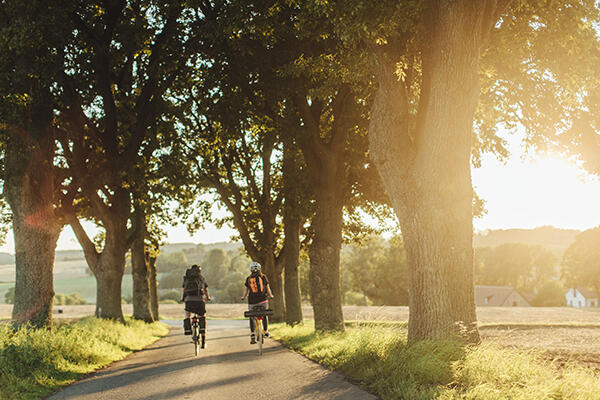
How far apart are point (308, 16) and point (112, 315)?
1298 centimetres

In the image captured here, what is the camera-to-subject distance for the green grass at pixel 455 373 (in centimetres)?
596

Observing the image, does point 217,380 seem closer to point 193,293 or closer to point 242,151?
point 193,293

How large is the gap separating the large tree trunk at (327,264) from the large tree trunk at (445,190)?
614 centimetres

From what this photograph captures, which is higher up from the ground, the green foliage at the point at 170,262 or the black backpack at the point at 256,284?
the green foliage at the point at 170,262

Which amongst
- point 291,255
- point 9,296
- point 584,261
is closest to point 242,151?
point 291,255

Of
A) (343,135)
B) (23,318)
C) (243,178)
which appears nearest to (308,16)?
(343,135)

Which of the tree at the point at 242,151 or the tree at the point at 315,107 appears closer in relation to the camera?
the tree at the point at 315,107

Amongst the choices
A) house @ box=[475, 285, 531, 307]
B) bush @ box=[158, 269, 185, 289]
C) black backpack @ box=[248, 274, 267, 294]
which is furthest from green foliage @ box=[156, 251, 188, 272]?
black backpack @ box=[248, 274, 267, 294]

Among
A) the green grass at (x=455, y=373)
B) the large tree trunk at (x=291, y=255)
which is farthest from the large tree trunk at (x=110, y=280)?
the green grass at (x=455, y=373)

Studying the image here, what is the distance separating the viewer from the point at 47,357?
9766 millimetres

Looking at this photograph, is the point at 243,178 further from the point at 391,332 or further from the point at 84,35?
the point at 391,332

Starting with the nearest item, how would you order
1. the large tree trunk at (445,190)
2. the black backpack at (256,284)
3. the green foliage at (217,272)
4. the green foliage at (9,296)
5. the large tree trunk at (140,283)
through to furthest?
the large tree trunk at (445,190) < the black backpack at (256,284) < the large tree trunk at (140,283) < the green foliage at (9,296) < the green foliage at (217,272)

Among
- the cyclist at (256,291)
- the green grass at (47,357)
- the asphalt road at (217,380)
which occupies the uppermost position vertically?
the cyclist at (256,291)

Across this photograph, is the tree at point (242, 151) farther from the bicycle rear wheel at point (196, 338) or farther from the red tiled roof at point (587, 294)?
the red tiled roof at point (587, 294)
